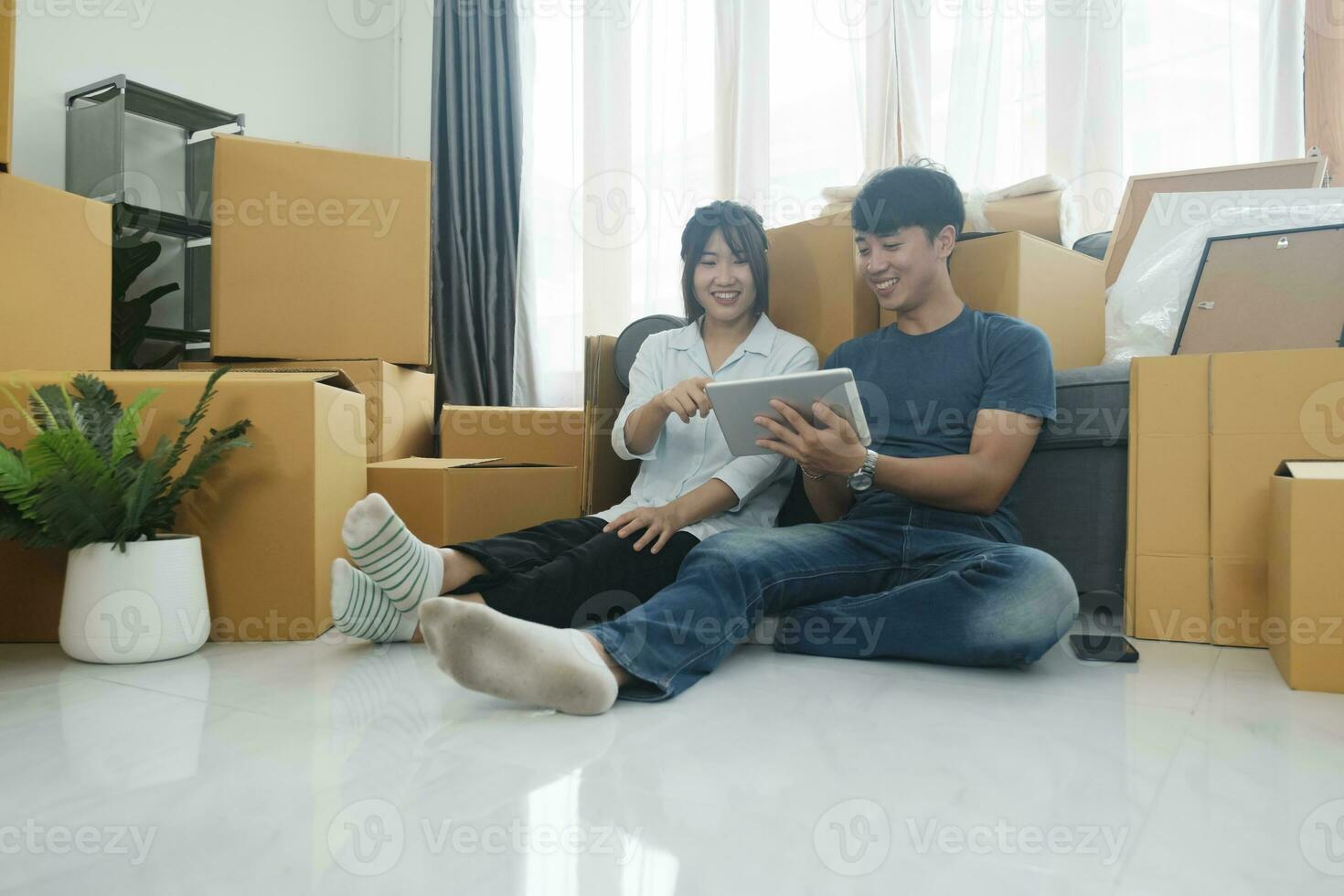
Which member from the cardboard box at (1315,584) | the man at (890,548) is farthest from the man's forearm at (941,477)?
the cardboard box at (1315,584)

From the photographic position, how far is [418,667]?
1.17 meters

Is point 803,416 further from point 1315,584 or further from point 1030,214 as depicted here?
point 1030,214

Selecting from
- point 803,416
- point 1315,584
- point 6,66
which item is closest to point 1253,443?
point 1315,584

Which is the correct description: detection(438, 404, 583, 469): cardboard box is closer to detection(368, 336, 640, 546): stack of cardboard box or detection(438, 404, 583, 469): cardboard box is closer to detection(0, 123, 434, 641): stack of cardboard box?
detection(0, 123, 434, 641): stack of cardboard box

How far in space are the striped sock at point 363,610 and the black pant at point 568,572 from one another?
12 centimetres

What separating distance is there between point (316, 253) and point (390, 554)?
0.89m

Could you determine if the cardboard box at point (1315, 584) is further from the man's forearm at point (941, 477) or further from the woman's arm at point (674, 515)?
the woman's arm at point (674, 515)

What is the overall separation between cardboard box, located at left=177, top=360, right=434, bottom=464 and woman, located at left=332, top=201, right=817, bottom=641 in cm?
52

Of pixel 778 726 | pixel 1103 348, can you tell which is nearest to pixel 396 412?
pixel 778 726

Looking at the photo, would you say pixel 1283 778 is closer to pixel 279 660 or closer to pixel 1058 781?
pixel 1058 781

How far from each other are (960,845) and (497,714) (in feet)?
1.65

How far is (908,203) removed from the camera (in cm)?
137

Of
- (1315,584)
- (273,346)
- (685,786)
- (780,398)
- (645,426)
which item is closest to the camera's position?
(685,786)

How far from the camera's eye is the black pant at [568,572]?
120cm
